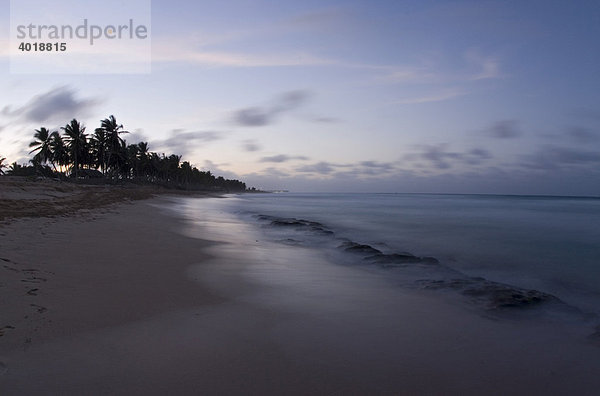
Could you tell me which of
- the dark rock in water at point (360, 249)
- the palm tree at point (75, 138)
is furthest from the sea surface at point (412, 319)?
the palm tree at point (75, 138)

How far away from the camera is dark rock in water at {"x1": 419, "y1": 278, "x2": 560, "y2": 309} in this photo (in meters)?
6.14

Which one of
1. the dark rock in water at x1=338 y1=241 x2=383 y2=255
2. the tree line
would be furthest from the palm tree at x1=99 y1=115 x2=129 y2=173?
the dark rock in water at x1=338 y1=241 x2=383 y2=255

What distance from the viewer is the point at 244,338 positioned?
3.98 meters

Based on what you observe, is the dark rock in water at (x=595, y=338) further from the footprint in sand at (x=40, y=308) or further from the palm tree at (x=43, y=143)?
the palm tree at (x=43, y=143)

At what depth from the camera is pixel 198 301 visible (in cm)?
520

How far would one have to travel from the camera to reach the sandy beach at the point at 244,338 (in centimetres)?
306

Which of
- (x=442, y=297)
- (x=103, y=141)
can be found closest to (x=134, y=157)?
(x=103, y=141)

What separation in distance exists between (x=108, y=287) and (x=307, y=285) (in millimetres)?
3437

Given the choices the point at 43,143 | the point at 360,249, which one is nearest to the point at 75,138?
the point at 43,143

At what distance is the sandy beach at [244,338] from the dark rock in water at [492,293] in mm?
880

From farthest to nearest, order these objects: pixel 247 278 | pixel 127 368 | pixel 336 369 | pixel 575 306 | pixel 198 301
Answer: pixel 247 278
pixel 575 306
pixel 198 301
pixel 336 369
pixel 127 368

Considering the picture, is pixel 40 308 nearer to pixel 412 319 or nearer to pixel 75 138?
pixel 412 319

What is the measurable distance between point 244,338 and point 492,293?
5.26m

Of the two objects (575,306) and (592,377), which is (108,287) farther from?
(575,306)
